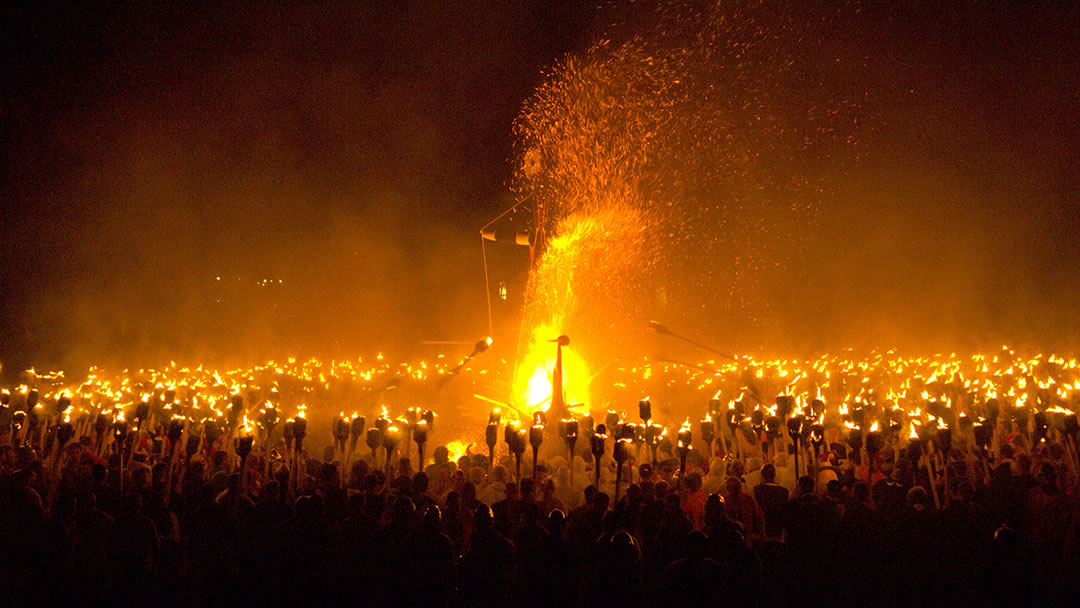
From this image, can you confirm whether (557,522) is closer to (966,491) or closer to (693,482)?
(693,482)

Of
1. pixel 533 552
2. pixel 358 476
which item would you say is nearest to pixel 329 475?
pixel 358 476

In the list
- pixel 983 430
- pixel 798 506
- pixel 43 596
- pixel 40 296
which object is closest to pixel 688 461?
pixel 983 430

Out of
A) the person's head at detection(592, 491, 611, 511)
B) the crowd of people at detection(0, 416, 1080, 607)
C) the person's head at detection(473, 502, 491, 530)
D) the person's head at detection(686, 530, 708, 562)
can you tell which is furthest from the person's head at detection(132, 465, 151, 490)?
the person's head at detection(686, 530, 708, 562)

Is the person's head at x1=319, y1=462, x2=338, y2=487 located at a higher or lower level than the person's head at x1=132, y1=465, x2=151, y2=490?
lower

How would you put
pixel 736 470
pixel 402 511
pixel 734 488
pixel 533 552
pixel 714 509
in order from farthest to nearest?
pixel 736 470, pixel 734 488, pixel 714 509, pixel 402 511, pixel 533 552

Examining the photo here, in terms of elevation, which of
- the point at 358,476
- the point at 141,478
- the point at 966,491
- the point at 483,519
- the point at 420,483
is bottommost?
the point at 966,491

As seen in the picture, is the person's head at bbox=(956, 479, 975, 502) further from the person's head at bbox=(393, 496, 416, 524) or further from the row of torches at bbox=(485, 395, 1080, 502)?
the person's head at bbox=(393, 496, 416, 524)

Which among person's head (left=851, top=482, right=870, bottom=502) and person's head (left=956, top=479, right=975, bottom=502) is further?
person's head (left=851, top=482, right=870, bottom=502)

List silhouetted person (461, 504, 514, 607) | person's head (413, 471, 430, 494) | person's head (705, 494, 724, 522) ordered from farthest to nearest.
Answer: person's head (413, 471, 430, 494)
person's head (705, 494, 724, 522)
silhouetted person (461, 504, 514, 607)

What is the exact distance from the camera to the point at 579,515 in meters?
5.21

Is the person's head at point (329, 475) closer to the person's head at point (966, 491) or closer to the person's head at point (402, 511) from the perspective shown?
the person's head at point (402, 511)

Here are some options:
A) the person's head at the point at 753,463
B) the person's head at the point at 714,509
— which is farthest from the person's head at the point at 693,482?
the person's head at the point at 753,463

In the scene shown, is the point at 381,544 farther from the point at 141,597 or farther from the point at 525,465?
the point at 525,465

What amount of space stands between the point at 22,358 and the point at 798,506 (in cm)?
2778
